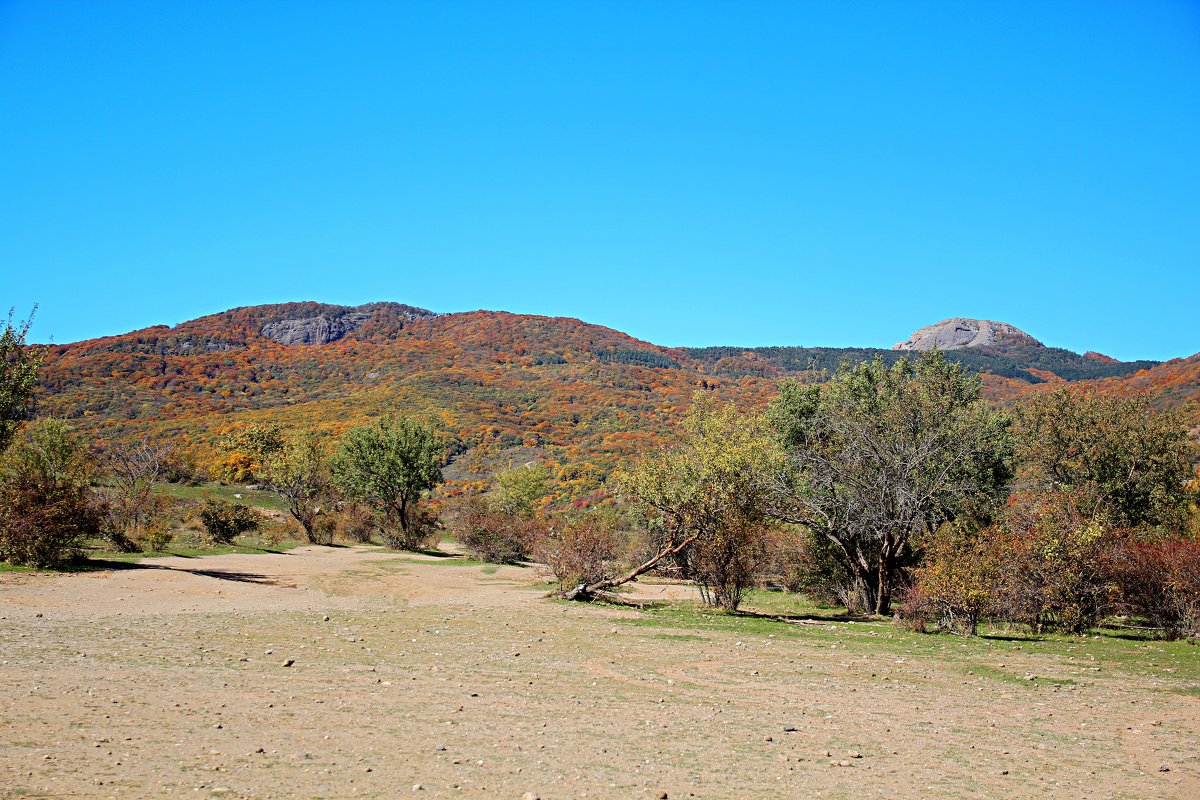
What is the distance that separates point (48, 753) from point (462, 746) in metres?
3.68

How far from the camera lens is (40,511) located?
2298 centimetres

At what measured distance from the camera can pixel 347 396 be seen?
120688 millimetres

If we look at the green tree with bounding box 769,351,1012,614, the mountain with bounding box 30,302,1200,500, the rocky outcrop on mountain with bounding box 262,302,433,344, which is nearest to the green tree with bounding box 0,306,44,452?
the green tree with bounding box 769,351,1012,614

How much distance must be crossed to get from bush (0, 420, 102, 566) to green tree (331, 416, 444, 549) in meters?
17.3

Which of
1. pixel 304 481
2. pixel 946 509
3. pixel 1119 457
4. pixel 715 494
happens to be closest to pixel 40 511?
pixel 715 494

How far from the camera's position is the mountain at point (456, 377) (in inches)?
3661

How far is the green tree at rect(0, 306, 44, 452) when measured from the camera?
928 inches

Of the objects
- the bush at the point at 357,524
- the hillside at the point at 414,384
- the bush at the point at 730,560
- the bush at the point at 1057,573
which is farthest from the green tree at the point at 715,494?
the hillside at the point at 414,384

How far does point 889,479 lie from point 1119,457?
43.8ft

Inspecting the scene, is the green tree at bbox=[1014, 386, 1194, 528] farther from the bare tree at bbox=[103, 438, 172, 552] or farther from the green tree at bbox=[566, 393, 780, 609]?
the bare tree at bbox=[103, 438, 172, 552]

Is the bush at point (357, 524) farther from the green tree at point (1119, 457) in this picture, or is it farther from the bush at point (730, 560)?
the green tree at point (1119, 457)

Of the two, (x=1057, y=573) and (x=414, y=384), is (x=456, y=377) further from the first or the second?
(x=1057, y=573)

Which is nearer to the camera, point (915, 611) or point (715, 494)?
point (915, 611)

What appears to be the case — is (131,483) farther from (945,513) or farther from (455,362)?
(455,362)
